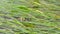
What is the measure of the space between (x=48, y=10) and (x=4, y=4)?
102 centimetres

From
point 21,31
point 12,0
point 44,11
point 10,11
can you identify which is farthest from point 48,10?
point 21,31

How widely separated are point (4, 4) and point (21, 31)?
3.10ft

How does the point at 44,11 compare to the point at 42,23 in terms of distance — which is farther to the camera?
the point at 44,11

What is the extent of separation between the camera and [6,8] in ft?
12.2

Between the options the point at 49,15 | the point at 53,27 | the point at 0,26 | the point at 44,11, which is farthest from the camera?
the point at 44,11

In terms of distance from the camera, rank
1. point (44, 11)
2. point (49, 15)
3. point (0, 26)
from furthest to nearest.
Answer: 1. point (44, 11)
2. point (49, 15)
3. point (0, 26)

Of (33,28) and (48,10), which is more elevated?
(48,10)

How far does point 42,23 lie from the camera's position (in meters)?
3.53

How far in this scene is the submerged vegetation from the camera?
123 inches

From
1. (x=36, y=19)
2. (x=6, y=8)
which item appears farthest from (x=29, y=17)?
(x=6, y=8)

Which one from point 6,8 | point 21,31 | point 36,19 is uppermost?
point 6,8

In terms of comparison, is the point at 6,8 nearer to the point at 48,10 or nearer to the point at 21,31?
the point at 21,31

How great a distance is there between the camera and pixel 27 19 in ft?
11.9

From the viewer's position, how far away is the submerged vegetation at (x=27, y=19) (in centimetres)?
313
